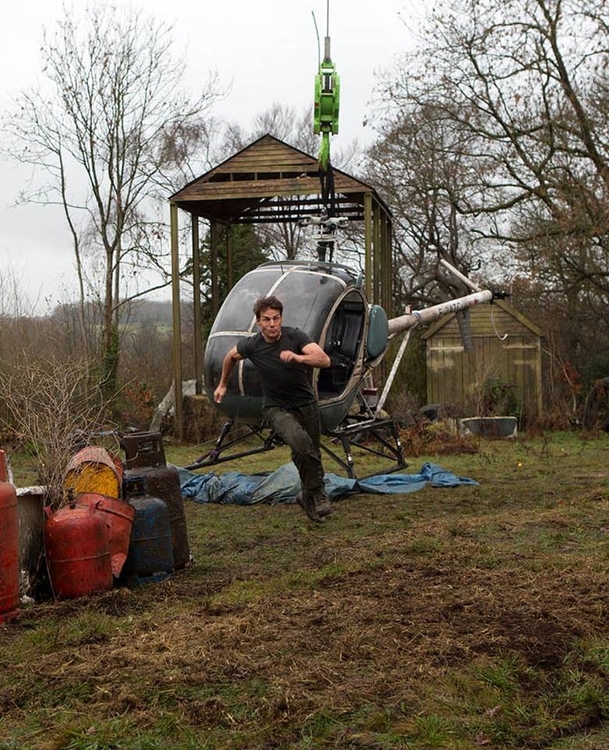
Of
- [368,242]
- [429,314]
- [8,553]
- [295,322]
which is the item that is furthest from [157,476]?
[368,242]

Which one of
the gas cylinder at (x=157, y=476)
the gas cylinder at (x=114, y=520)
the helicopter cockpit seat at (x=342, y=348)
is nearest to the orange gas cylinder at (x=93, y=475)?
the gas cylinder at (x=157, y=476)

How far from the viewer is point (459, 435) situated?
17.9 metres

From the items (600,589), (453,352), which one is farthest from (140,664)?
(453,352)

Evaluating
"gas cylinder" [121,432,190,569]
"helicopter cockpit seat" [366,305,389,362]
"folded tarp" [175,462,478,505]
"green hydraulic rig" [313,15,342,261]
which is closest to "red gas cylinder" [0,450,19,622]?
"gas cylinder" [121,432,190,569]

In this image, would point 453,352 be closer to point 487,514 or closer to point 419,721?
point 487,514

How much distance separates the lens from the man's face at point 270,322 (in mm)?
8617

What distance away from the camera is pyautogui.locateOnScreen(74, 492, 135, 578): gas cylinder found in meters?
6.43

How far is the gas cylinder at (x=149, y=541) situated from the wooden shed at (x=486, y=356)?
1890 centimetres

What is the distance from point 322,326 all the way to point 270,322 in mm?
2217

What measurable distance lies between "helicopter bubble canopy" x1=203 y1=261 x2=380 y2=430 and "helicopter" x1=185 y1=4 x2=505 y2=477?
0.01m

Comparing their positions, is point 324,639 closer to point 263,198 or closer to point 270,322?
point 270,322

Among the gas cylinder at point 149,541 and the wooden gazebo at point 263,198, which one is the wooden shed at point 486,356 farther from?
the gas cylinder at point 149,541

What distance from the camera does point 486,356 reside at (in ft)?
83.9

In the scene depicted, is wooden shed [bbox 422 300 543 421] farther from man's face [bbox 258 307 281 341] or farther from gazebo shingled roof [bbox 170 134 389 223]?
man's face [bbox 258 307 281 341]
